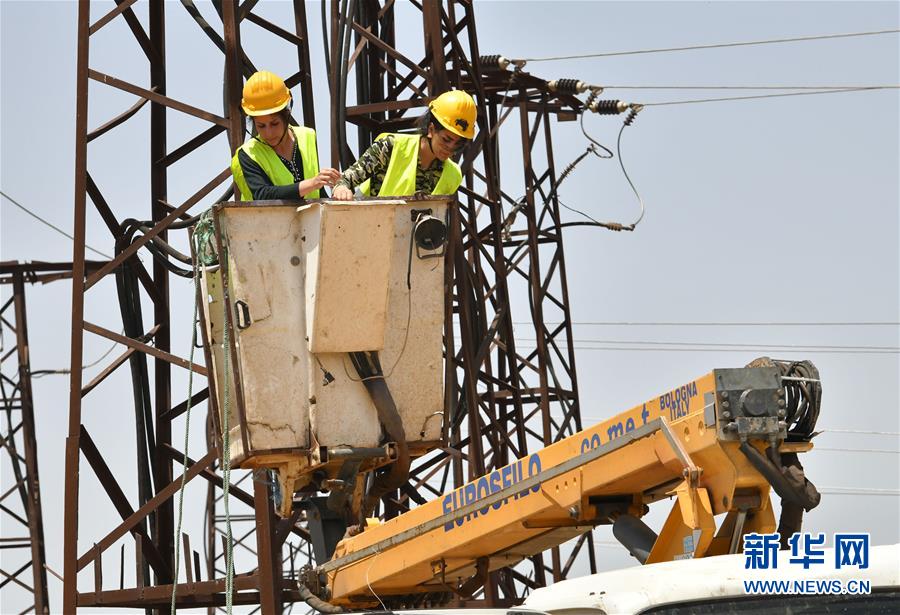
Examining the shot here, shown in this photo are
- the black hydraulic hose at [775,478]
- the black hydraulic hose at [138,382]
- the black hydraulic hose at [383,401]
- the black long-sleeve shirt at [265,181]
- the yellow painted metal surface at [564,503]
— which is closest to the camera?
the black hydraulic hose at [775,478]

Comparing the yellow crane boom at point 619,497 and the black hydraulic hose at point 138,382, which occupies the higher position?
the black hydraulic hose at point 138,382

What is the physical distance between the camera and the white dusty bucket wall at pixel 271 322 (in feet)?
25.0

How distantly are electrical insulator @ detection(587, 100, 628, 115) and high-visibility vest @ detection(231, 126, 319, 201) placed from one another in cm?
1251

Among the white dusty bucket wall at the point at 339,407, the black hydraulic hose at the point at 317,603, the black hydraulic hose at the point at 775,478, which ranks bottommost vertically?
the black hydraulic hose at the point at 775,478

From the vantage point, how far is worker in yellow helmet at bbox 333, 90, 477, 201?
8109 mm

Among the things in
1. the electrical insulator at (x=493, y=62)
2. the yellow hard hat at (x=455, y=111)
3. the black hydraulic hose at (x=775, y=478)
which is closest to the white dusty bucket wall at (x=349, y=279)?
the yellow hard hat at (x=455, y=111)

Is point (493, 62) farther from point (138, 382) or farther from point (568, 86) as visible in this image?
point (138, 382)

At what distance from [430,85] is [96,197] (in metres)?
3.09

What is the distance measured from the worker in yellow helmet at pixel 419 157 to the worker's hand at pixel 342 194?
1.04 ft

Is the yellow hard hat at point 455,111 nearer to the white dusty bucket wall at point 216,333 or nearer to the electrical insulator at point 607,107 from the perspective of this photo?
the white dusty bucket wall at point 216,333

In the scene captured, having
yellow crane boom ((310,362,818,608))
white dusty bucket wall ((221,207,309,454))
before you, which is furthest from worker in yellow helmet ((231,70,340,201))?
yellow crane boom ((310,362,818,608))

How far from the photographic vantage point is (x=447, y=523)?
23.4 ft

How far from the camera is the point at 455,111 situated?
26.5ft

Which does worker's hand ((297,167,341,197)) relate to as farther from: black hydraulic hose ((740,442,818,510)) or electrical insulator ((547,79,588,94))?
electrical insulator ((547,79,588,94))
